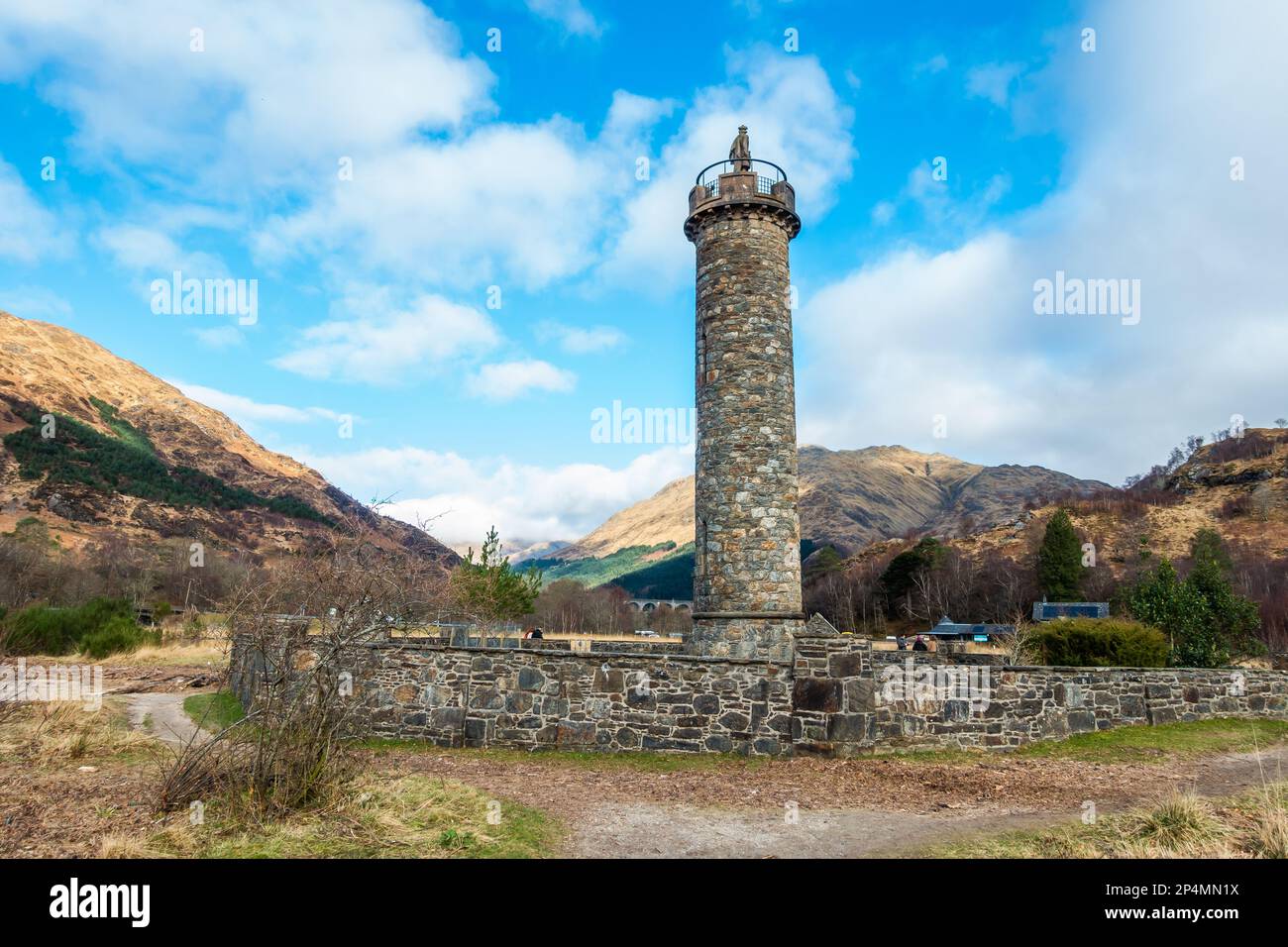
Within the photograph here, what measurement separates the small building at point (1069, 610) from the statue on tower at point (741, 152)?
111 feet

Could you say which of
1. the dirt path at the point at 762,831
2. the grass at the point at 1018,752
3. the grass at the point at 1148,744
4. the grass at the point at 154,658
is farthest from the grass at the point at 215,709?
the grass at the point at 1148,744

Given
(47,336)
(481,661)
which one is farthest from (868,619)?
(47,336)

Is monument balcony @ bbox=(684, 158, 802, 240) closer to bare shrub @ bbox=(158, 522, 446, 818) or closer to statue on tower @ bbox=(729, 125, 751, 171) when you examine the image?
statue on tower @ bbox=(729, 125, 751, 171)

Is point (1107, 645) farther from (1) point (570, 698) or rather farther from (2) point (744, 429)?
(1) point (570, 698)

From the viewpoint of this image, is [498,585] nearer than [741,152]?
No

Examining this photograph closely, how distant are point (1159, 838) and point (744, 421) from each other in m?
11.1

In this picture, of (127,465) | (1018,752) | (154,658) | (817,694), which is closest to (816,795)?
(817,694)

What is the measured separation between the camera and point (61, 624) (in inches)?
1003

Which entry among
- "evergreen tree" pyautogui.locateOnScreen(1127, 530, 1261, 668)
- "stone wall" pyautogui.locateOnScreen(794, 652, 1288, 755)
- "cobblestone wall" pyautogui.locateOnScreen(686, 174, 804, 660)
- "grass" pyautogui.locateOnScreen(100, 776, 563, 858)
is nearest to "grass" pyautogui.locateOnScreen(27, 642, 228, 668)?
"cobblestone wall" pyautogui.locateOnScreen(686, 174, 804, 660)

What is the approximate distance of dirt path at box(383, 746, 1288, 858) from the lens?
24.7 ft

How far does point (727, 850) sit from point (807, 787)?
10.2ft

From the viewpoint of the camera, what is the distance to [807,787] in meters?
9.85

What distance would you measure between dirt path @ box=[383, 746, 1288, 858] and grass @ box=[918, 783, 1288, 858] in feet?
1.42

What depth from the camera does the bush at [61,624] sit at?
23.6m
